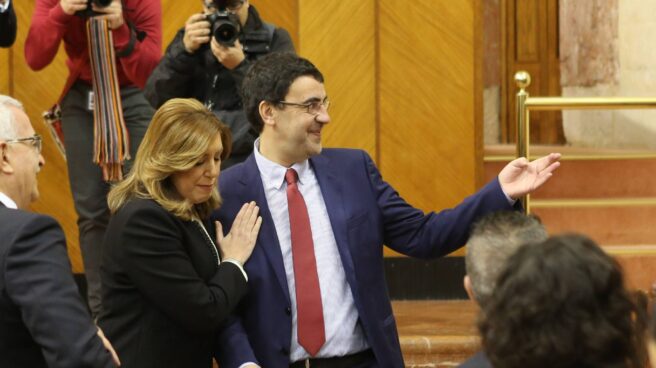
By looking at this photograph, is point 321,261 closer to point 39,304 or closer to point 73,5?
point 39,304

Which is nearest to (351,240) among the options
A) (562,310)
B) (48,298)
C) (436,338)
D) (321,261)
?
(321,261)

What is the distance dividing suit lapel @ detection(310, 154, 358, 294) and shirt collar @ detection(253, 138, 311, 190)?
51 mm

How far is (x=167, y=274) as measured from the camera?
13.0ft

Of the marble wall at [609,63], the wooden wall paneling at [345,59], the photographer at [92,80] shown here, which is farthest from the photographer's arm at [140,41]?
the marble wall at [609,63]

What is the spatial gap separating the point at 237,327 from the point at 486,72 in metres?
7.14

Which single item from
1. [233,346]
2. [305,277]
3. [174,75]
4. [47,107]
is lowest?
[233,346]

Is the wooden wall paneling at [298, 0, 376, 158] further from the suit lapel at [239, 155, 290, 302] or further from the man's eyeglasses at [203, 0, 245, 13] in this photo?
the suit lapel at [239, 155, 290, 302]

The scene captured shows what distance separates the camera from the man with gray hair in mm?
2975

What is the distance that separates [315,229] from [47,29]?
7.47ft

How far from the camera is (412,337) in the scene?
6.10m

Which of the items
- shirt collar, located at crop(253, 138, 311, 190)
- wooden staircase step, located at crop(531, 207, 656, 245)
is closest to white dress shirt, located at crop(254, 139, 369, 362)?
shirt collar, located at crop(253, 138, 311, 190)

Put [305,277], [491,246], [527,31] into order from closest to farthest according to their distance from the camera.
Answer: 1. [491,246]
2. [305,277]
3. [527,31]

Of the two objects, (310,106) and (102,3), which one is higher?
(102,3)

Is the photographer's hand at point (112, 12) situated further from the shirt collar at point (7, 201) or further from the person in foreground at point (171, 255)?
the shirt collar at point (7, 201)
